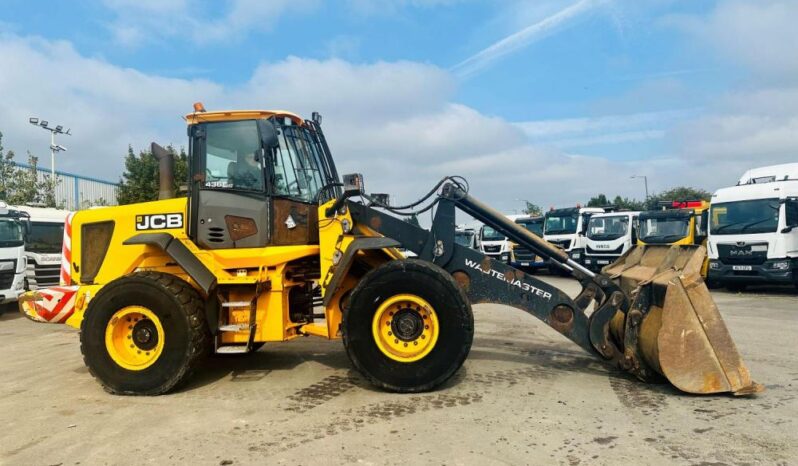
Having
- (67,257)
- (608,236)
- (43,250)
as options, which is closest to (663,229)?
(608,236)

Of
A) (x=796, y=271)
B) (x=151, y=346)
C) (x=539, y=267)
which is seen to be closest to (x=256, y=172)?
(x=151, y=346)

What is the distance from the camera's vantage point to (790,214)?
1426 cm

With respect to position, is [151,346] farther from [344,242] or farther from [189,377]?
[344,242]

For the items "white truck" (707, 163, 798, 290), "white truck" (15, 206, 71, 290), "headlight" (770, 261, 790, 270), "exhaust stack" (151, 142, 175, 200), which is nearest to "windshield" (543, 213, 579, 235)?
"white truck" (707, 163, 798, 290)

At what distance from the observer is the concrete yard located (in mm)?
4090

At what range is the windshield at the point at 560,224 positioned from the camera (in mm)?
22875

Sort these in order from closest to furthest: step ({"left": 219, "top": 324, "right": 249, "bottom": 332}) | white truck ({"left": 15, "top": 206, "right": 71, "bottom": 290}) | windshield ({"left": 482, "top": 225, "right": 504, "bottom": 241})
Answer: step ({"left": 219, "top": 324, "right": 249, "bottom": 332}) < white truck ({"left": 15, "top": 206, "right": 71, "bottom": 290}) < windshield ({"left": 482, "top": 225, "right": 504, "bottom": 241})

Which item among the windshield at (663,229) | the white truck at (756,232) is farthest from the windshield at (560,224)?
the white truck at (756,232)

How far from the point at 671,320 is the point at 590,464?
6.33 feet

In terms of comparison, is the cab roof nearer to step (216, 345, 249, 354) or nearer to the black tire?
step (216, 345, 249, 354)

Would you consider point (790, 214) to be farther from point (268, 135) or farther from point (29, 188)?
point (29, 188)

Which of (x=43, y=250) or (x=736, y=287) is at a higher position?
(x=43, y=250)

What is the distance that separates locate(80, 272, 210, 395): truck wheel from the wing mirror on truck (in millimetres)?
14346

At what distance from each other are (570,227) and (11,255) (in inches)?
727
